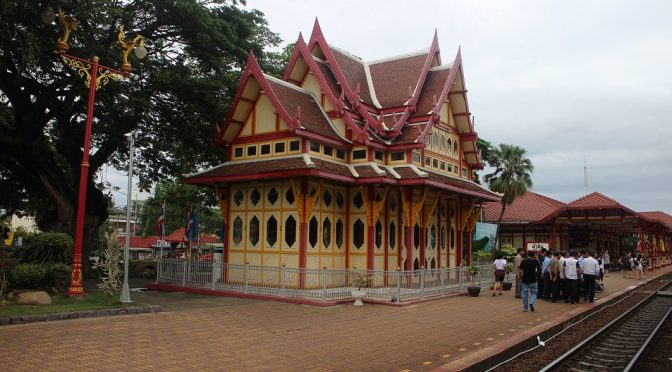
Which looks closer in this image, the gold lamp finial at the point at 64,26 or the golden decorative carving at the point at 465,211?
the gold lamp finial at the point at 64,26

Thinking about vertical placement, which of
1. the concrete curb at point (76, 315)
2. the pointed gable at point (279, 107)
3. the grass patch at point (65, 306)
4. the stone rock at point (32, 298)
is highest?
the pointed gable at point (279, 107)

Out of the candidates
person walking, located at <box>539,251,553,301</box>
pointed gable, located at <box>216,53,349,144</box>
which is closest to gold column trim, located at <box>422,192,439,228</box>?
pointed gable, located at <box>216,53,349,144</box>

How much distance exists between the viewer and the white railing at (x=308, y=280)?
16922 mm

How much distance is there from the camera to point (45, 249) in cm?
1612

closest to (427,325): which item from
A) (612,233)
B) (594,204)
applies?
(594,204)

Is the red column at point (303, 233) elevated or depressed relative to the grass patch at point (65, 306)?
elevated

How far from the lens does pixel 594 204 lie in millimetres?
34375

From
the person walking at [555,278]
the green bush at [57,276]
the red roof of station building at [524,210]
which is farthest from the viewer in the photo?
the red roof of station building at [524,210]

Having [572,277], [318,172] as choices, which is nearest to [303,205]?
[318,172]

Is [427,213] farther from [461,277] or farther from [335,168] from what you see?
[335,168]

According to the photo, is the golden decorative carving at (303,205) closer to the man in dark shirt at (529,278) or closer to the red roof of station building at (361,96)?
the red roof of station building at (361,96)

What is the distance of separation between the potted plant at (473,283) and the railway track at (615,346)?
5.02 meters

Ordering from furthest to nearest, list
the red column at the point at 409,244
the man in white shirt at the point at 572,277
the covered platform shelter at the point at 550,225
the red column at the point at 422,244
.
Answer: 1. the covered platform shelter at the point at 550,225
2. the red column at the point at 422,244
3. the red column at the point at 409,244
4. the man in white shirt at the point at 572,277

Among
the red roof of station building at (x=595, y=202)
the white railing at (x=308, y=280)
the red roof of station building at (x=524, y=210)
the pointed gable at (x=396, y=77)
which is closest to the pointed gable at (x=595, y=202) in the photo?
the red roof of station building at (x=595, y=202)
